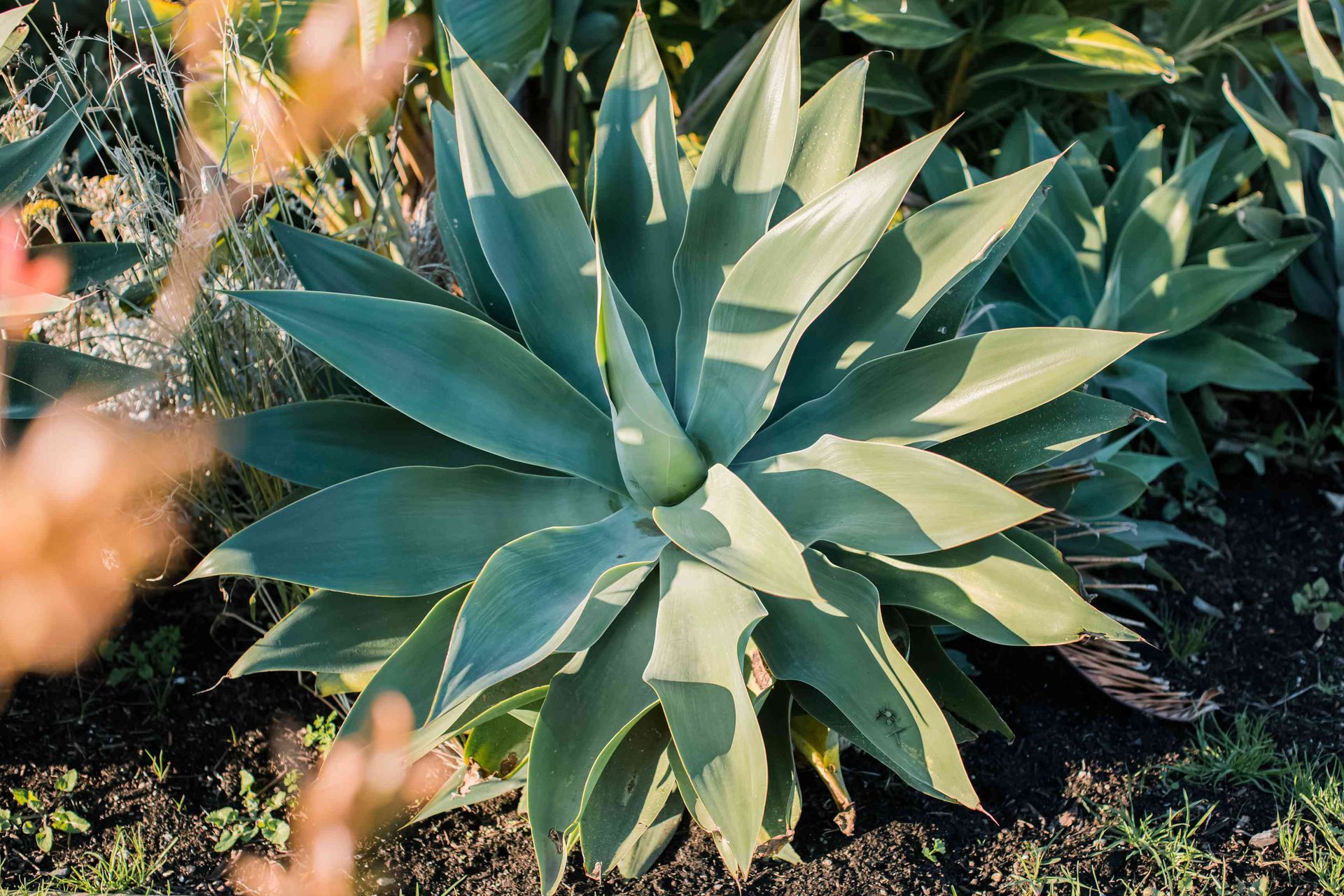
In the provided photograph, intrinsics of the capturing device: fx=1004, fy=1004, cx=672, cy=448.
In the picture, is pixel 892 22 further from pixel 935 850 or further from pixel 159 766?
pixel 159 766

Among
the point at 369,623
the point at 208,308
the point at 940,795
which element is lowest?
the point at 940,795

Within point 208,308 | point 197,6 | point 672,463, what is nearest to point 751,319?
point 672,463

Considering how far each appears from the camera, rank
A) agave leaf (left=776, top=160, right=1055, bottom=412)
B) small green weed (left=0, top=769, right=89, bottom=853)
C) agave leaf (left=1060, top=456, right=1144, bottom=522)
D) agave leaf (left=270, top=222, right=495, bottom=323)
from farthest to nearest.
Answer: agave leaf (left=1060, top=456, right=1144, bottom=522)
small green weed (left=0, top=769, right=89, bottom=853)
agave leaf (left=270, top=222, right=495, bottom=323)
agave leaf (left=776, top=160, right=1055, bottom=412)

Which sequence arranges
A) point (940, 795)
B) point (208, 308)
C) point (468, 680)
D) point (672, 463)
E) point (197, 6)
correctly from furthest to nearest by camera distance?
point (197, 6) → point (208, 308) → point (672, 463) → point (940, 795) → point (468, 680)

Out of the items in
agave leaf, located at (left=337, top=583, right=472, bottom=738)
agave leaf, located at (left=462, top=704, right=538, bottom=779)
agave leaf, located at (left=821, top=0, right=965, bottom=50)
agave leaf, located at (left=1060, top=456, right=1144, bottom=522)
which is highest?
agave leaf, located at (left=821, top=0, right=965, bottom=50)

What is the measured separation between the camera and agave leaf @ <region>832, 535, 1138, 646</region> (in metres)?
1.23

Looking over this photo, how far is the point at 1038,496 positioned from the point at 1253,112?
1.36 m

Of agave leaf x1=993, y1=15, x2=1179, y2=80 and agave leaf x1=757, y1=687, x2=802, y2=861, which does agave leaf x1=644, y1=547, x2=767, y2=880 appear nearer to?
agave leaf x1=757, y1=687, x2=802, y2=861

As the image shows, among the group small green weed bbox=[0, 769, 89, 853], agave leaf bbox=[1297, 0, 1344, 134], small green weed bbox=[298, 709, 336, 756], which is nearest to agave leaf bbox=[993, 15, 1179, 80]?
agave leaf bbox=[1297, 0, 1344, 134]

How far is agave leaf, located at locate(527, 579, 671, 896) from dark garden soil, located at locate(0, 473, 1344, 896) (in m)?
0.32

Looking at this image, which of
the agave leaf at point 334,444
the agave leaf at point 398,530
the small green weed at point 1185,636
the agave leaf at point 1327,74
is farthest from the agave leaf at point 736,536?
the agave leaf at point 1327,74

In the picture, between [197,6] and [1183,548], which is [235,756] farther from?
[1183,548]

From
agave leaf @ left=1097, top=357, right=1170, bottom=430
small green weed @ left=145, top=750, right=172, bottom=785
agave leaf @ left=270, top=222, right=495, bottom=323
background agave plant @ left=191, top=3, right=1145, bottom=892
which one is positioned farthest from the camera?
agave leaf @ left=1097, top=357, right=1170, bottom=430

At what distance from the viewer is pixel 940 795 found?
1.22m
